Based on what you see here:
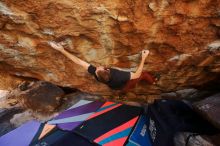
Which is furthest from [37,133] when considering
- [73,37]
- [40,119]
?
[73,37]

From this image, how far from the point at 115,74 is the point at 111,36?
63cm

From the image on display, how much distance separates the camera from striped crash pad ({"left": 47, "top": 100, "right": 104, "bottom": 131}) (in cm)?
367

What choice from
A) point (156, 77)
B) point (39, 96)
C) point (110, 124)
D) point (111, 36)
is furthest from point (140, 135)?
point (39, 96)

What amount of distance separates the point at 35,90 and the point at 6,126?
2.50 ft

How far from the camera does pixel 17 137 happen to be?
→ 3465 millimetres

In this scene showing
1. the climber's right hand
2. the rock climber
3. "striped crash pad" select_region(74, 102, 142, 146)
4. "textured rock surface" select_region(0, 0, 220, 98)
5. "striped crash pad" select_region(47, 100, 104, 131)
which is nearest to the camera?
"textured rock surface" select_region(0, 0, 220, 98)

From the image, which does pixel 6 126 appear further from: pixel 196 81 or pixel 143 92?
pixel 196 81

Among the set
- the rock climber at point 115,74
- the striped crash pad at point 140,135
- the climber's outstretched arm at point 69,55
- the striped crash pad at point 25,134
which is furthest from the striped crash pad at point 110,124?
the climber's outstretched arm at point 69,55

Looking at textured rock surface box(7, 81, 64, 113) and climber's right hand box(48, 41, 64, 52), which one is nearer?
climber's right hand box(48, 41, 64, 52)

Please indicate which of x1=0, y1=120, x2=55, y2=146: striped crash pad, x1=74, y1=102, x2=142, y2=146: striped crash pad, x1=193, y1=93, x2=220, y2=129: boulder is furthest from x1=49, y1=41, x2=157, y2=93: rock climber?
x1=0, y1=120, x2=55, y2=146: striped crash pad

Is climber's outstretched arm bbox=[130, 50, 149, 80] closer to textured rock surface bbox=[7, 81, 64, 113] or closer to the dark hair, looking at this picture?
the dark hair

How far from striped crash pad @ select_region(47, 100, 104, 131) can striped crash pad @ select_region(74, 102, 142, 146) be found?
11cm

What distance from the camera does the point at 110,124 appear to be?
3.62 metres

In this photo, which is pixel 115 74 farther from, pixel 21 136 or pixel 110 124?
pixel 21 136
